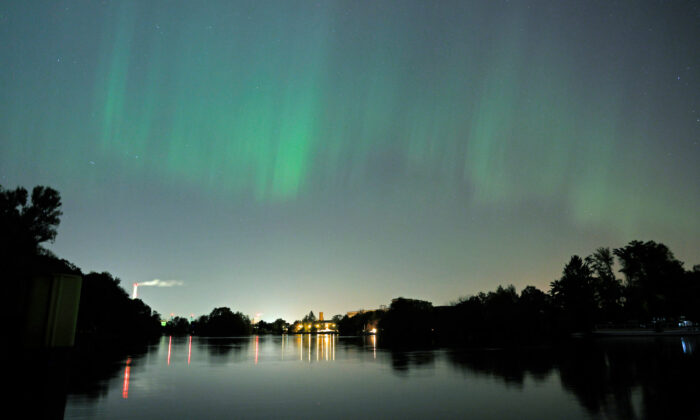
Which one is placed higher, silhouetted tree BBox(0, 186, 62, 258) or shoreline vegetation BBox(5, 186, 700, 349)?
silhouetted tree BBox(0, 186, 62, 258)

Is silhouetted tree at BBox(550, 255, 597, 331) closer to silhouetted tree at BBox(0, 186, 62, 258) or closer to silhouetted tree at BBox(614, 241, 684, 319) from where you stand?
silhouetted tree at BBox(614, 241, 684, 319)

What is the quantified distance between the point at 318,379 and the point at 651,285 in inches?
2867

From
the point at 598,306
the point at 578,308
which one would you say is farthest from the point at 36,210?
the point at 598,306

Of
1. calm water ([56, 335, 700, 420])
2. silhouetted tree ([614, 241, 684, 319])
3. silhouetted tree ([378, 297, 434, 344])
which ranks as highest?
silhouetted tree ([614, 241, 684, 319])

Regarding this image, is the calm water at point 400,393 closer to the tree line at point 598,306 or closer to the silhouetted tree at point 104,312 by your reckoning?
the tree line at point 598,306

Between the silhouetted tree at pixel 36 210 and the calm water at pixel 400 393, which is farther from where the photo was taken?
the silhouetted tree at pixel 36 210

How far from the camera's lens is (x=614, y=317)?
287 feet

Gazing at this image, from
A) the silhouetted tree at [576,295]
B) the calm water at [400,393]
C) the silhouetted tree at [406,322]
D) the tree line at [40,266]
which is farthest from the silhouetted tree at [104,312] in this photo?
the silhouetted tree at [576,295]

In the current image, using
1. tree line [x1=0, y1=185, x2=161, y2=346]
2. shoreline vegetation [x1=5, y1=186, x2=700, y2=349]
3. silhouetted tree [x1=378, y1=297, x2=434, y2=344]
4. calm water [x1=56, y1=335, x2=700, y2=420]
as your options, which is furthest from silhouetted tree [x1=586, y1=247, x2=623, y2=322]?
tree line [x1=0, y1=185, x2=161, y2=346]

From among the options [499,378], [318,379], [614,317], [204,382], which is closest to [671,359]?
[499,378]

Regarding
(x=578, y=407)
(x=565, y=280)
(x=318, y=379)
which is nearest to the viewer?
(x=578, y=407)

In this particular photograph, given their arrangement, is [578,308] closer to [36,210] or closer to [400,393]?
[400,393]

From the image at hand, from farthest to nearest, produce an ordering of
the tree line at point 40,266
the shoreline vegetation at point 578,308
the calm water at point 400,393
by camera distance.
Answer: the shoreline vegetation at point 578,308 < the calm water at point 400,393 < the tree line at point 40,266

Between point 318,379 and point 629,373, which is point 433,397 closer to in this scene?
point 318,379
